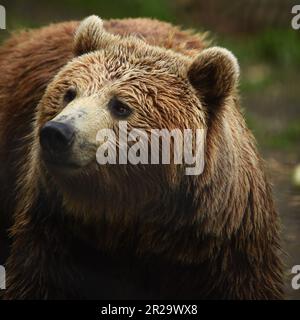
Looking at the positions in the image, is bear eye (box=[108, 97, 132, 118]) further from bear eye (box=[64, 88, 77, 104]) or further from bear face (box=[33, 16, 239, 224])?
bear eye (box=[64, 88, 77, 104])

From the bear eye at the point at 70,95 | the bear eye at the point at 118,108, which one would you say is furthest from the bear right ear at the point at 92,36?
the bear eye at the point at 118,108

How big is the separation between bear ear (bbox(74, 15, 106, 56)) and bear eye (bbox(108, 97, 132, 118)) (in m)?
0.57

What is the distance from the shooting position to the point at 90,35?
599cm

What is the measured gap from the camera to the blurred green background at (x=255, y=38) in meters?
10.5

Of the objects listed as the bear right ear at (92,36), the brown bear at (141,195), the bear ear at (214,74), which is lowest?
the brown bear at (141,195)

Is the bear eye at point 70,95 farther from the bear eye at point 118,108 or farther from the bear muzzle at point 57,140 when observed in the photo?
the bear muzzle at point 57,140

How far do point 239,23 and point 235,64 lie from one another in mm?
8069

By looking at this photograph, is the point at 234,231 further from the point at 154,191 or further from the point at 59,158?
the point at 59,158

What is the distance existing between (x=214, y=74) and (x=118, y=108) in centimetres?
63

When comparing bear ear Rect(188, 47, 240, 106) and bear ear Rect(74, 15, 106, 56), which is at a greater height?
bear ear Rect(74, 15, 106, 56)

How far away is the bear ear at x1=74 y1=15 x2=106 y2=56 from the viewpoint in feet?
19.7

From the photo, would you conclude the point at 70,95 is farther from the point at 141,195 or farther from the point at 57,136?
the point at 141,195

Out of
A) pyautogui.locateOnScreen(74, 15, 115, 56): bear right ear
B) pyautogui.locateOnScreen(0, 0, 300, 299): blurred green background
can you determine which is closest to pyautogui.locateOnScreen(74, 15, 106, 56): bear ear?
pyautogui.locateOnScreen(74, 15, 115, 56): bear right ear

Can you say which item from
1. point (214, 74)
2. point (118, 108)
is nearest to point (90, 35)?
point (118, 108)
